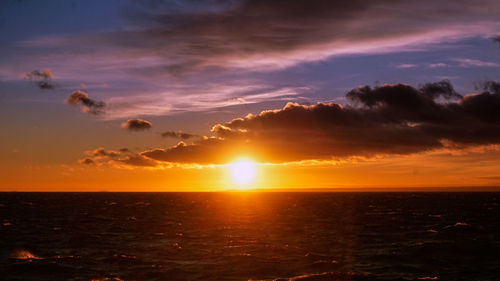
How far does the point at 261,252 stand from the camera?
34875mm

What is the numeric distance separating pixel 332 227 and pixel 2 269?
39.0 m

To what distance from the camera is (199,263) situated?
100.0 ft

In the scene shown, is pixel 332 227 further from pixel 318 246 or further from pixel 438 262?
pixel 438 262

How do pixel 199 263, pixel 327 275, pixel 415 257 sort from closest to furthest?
pixel 327 275 → pixel 199 263 → pixel 415 257

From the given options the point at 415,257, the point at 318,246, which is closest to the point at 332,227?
the point at 318,246

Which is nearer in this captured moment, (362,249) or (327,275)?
(327,275)

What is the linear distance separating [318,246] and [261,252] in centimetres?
628

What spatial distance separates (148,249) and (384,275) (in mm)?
20783

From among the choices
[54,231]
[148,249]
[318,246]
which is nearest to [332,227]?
[318,246]

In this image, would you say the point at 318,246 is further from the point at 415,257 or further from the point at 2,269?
the point at 2,269

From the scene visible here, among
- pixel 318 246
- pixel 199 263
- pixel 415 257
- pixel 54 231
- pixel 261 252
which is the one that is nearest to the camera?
pixel 199 263

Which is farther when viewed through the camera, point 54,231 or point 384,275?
point 54,231

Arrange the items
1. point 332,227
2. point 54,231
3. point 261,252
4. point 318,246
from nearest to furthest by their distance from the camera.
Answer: point 261,252 < point 318,246 < point 54,231 < point 332,227

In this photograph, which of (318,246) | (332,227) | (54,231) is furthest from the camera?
(332,227)
